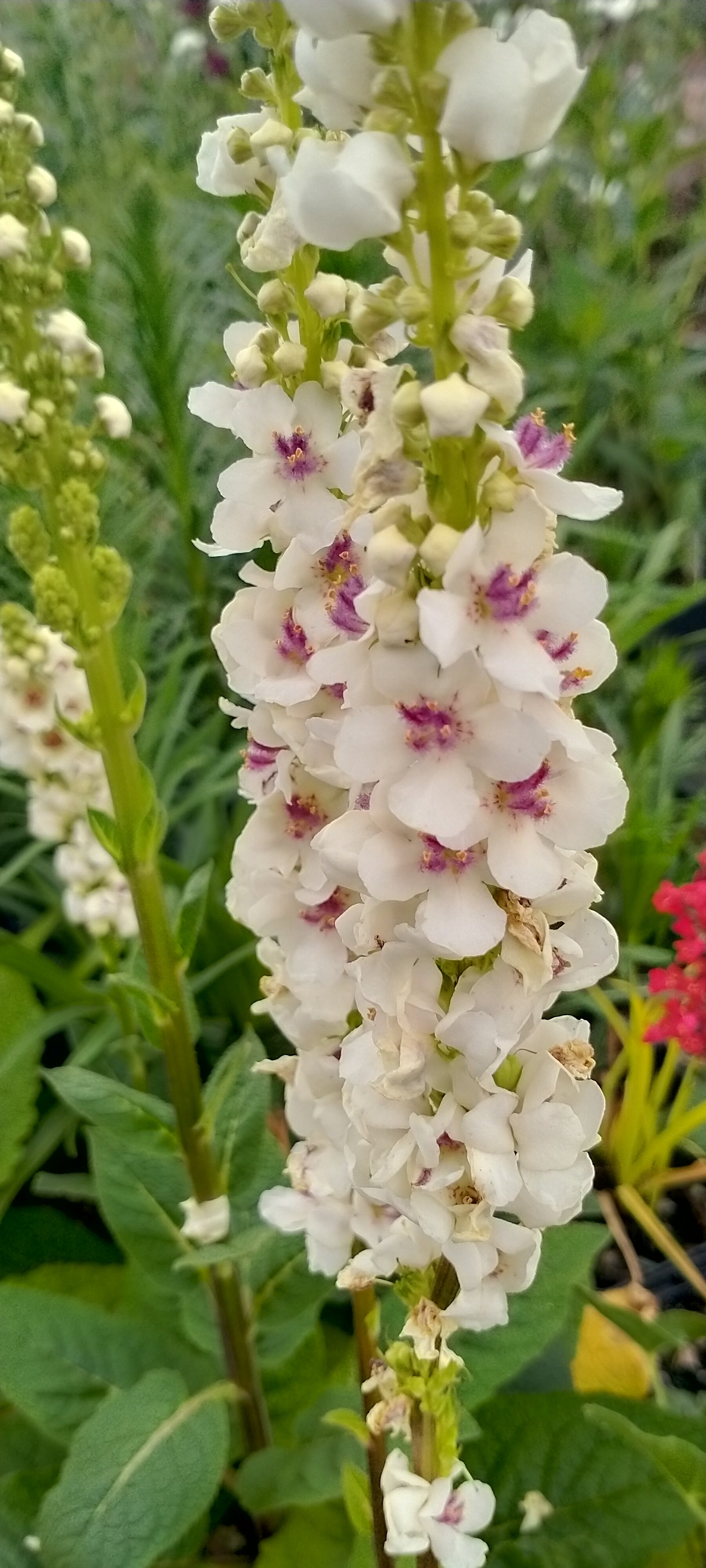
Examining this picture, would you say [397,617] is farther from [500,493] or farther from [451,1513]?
[451,1513]

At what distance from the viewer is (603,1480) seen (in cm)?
63

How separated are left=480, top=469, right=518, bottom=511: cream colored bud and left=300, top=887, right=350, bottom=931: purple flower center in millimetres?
181

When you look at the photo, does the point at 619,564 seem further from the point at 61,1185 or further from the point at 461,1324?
the point at 461,1324

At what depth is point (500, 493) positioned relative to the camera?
0.95 feet

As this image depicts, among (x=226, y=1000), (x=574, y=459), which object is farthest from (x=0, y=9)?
(x=226, y=1000)

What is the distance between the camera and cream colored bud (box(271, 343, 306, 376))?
0.36m

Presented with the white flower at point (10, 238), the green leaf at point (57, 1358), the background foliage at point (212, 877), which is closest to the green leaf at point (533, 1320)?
the background foliage at point (212, 877)

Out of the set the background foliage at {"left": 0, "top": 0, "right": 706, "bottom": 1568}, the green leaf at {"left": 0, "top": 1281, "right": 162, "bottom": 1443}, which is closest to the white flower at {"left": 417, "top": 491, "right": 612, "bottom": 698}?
the background foliage at {"left": 0, "top": 0, "right": 706, "bottom": 1568}

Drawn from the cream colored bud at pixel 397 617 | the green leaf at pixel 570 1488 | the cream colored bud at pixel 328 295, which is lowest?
the green leaf at pixel 570 1488

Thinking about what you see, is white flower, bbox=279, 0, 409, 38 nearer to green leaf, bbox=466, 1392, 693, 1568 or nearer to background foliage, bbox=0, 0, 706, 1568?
background foliage, bbox=0, 0, 706, 1568

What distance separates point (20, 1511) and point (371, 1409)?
1.23ft

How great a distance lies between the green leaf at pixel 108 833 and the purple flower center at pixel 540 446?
0.30 meters

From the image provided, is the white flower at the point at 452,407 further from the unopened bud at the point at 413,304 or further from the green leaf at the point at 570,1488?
the green leaf at the point at 570,1488

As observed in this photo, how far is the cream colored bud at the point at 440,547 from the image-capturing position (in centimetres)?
28
